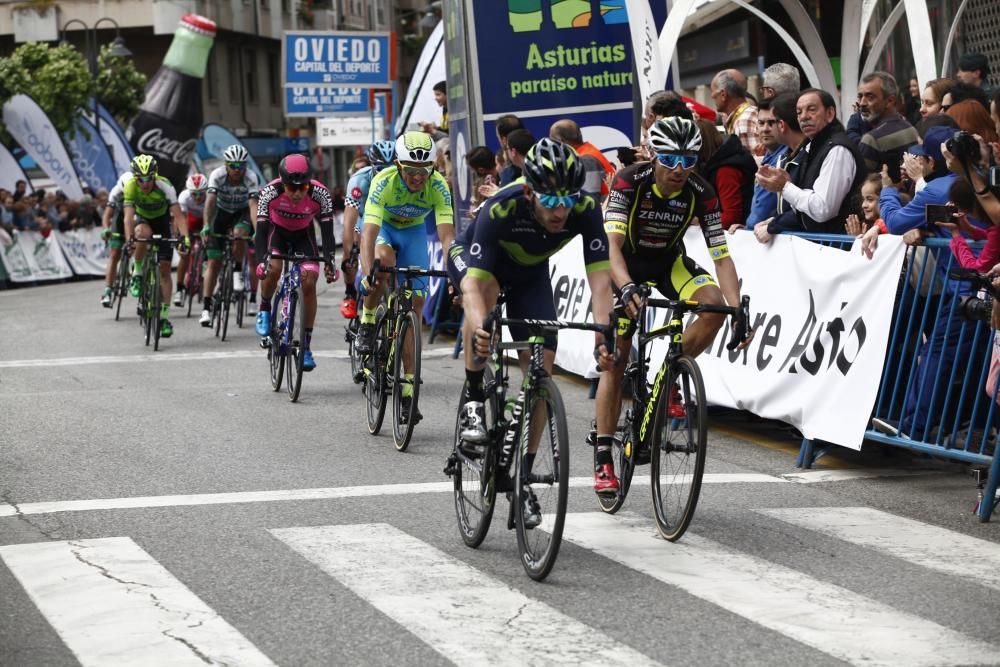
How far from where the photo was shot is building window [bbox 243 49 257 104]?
214 feet

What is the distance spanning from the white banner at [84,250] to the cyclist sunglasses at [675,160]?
2768 cm

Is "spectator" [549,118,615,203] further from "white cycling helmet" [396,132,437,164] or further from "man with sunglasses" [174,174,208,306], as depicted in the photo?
"man with sunglasses" [174,174,208,306]

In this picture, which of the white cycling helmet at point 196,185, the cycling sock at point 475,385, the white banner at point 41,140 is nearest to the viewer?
the cycling sock at point 475,385

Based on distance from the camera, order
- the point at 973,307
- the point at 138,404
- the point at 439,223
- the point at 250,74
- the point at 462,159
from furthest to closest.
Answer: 1. the point at 250,74
2. the point at 462,159
3. the point at 138,404
4. the point at 439,223
5. the point at 973,307

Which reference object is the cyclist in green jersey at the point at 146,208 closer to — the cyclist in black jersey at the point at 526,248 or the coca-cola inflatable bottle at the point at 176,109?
the cyclist in black jersey at the point at 526,248

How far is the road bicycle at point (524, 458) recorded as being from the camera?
6.59m

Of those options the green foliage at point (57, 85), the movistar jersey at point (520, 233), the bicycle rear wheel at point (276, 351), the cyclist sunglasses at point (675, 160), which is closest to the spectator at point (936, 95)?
the cyclist sunglasses at point (675, 160)

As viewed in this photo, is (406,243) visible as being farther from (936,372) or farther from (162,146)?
(162,146)

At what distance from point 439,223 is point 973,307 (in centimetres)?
449

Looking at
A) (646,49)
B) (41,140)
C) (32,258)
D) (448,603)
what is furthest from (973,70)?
(41,140)

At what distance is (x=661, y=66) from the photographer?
1477cm

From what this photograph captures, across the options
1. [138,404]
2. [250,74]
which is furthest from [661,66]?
[250,74]

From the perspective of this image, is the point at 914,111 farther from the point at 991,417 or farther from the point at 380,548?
the point at 380,548

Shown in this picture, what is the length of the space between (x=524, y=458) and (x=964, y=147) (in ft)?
8.30
